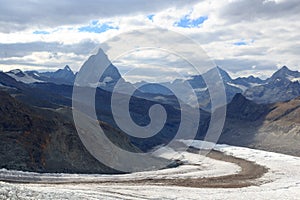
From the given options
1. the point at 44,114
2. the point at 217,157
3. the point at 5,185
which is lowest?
the point at 217,157

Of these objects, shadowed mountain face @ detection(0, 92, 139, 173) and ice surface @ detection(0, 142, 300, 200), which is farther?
shadowed mountain face @ detection(0, 92, 139, 173)

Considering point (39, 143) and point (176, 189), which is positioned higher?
point (39, 143)

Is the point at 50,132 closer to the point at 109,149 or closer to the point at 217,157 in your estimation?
the point at 109,149

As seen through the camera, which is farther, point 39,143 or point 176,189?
point 39,143

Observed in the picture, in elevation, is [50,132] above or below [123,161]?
above

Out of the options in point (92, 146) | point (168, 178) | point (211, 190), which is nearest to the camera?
point (211, 190)

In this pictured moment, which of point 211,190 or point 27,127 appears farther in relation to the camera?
point 27,127

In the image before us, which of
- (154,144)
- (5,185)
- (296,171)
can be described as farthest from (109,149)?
(154,144)

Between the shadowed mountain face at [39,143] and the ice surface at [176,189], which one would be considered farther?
the shadowed mountain face at [39,143]
